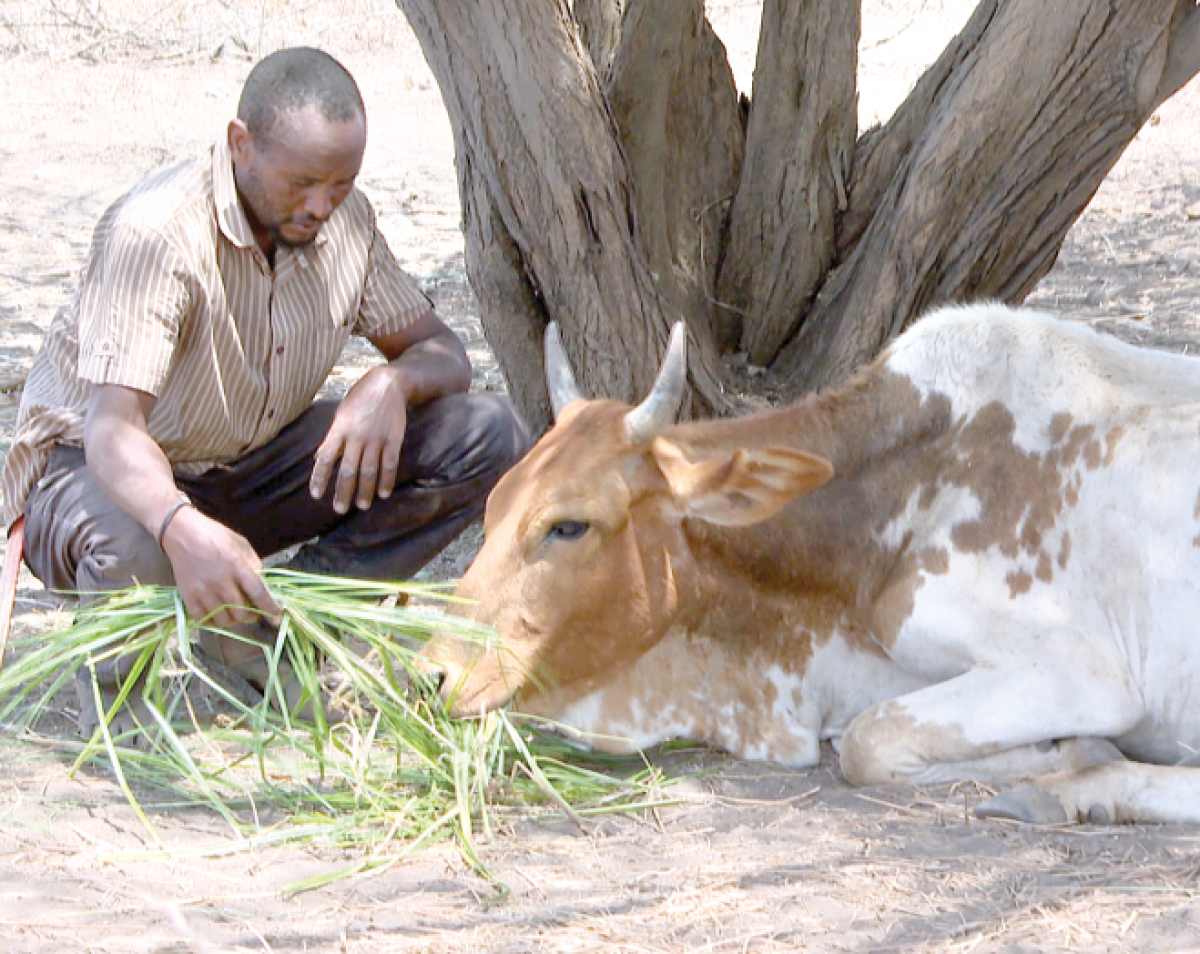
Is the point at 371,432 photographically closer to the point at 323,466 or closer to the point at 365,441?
the point at 365,441

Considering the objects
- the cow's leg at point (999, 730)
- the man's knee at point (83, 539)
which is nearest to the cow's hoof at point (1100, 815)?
the cow's leg at point (999, 730)

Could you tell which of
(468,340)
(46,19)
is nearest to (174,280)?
(468,340)

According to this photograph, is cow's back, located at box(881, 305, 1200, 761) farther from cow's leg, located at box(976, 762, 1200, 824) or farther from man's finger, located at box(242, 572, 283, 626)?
man's finger, located at box(242, 572, 283, 626)

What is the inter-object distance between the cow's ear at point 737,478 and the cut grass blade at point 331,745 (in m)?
0.61

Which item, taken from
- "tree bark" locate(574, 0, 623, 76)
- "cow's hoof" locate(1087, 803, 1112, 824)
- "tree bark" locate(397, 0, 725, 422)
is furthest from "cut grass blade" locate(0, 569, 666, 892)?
"tree bark" locate(574, 0, 623, 76)

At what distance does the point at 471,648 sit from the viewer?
3.85 metres

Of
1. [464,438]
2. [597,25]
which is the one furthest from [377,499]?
[597,25]

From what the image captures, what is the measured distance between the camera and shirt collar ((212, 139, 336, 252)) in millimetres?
4191

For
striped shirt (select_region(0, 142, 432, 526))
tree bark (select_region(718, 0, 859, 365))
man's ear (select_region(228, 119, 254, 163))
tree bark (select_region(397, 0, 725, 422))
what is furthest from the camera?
tree bark (select_region(718, 0, 859, 365))

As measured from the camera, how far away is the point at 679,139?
5.85m

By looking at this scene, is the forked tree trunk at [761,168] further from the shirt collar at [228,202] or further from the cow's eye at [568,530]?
the cow's eye at [568,530]

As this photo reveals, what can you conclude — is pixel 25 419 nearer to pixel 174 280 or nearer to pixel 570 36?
pixel 174 280

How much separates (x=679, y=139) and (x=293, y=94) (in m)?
2.09

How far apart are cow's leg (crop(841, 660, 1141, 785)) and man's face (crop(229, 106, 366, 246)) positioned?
1.90m
